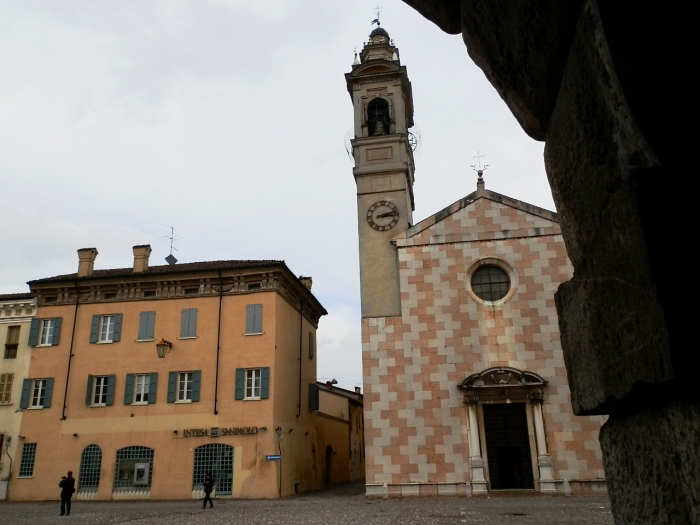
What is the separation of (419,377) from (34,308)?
18648 millimetres

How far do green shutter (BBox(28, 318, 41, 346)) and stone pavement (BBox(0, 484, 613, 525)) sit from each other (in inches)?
305

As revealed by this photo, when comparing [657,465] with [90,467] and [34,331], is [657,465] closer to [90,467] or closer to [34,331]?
[90,467]

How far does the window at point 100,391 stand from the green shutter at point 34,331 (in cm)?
346

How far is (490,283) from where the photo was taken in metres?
22.6

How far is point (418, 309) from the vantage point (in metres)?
22.4

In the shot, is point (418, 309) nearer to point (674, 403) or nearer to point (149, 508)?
point (149, 508)

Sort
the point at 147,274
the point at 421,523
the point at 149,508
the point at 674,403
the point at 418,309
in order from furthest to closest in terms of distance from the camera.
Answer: the point at 147,274
the point at 418,309
the point at 149,508
the point at 421,523
the point at 674,403

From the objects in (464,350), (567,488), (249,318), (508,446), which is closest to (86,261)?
(249,318)

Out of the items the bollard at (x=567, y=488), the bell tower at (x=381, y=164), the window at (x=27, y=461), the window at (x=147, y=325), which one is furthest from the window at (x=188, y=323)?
the bollard at (x=567, y=488)

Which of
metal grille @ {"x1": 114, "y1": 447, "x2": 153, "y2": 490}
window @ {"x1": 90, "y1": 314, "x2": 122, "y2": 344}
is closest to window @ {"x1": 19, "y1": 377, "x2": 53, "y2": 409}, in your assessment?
window @ {"x1": 90, "y1": 314, "x2": 122, "y2": 344}

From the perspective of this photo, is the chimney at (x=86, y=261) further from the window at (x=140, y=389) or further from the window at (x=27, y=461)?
the window at (x=27, y=461)

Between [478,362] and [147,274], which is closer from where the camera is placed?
[478,362]

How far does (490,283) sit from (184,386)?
13.6 m

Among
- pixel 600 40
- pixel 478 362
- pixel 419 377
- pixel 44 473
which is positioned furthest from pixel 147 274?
pixel 600 40
